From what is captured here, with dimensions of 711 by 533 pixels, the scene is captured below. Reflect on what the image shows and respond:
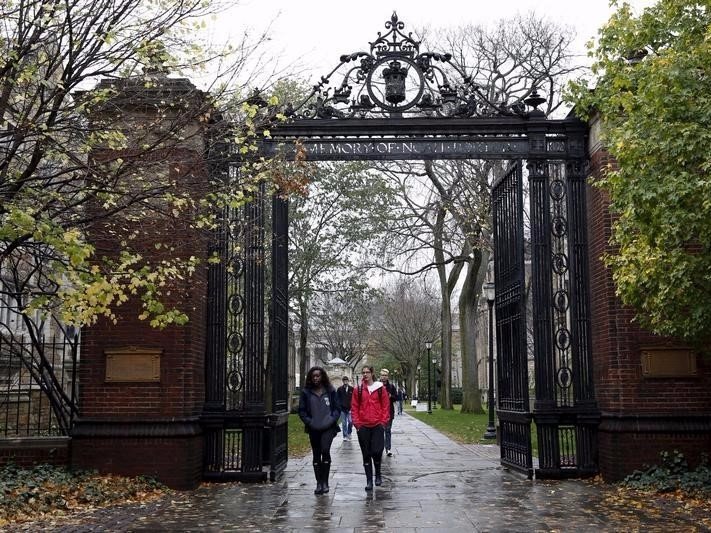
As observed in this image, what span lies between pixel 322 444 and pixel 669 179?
5.58m

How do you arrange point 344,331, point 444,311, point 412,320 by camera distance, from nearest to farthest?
point 444,311 < point 344,331 < point 412,320

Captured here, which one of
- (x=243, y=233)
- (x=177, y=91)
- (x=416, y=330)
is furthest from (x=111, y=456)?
(x=416, y=330)

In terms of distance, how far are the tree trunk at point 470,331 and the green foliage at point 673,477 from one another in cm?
1973

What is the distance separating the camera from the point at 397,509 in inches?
389

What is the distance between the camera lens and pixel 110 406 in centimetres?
1134

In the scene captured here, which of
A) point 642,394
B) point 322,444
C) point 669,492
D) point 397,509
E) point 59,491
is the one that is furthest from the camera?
point 642,394

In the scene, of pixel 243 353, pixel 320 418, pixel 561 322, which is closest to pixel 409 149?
pixel 561 322

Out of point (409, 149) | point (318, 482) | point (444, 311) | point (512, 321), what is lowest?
Result: point (318, 482)

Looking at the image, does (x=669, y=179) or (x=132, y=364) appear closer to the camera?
(x=669, y=179)

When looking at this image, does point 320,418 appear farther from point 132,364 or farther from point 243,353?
point 132,364

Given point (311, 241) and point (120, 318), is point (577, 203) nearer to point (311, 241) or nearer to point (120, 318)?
point (120, 318)

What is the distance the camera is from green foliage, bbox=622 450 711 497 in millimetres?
10586

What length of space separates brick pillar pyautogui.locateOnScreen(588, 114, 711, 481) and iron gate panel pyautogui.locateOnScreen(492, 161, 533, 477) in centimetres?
123

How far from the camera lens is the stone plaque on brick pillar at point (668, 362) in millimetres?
11641
